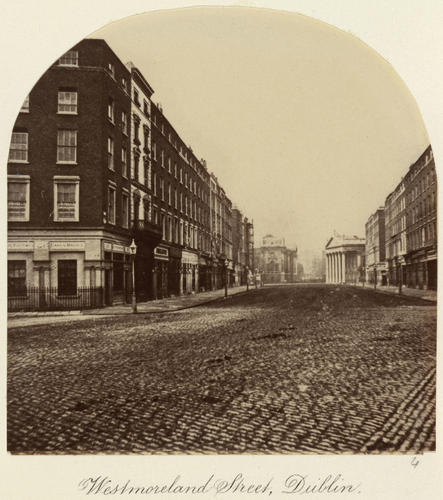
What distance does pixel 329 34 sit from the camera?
20.3 ft

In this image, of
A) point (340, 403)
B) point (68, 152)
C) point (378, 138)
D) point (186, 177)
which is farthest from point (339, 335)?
point (68, 152)

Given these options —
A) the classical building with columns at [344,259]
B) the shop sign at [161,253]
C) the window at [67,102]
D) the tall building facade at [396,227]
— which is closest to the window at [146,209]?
the shop sign at [161,253]

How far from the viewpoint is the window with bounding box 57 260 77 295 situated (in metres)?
6.47

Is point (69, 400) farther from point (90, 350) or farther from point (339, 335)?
point (339, 335)

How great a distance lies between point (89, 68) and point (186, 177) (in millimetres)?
2964

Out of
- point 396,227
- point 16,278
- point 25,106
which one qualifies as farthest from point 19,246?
point 396,227

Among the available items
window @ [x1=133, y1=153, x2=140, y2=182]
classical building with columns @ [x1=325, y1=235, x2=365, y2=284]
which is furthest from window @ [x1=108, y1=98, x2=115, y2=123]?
classical building with columns @ [x1=325, y1=235, x2=365, y2=284]

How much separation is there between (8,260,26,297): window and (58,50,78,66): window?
8.92 feet

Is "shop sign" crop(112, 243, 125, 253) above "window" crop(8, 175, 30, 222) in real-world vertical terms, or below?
below

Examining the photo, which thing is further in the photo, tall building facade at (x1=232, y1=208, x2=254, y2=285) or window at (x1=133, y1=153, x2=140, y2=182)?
window at (x1=133, y1=153, x2=140, y2=182)

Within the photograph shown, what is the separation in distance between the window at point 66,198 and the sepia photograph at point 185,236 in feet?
0.11
